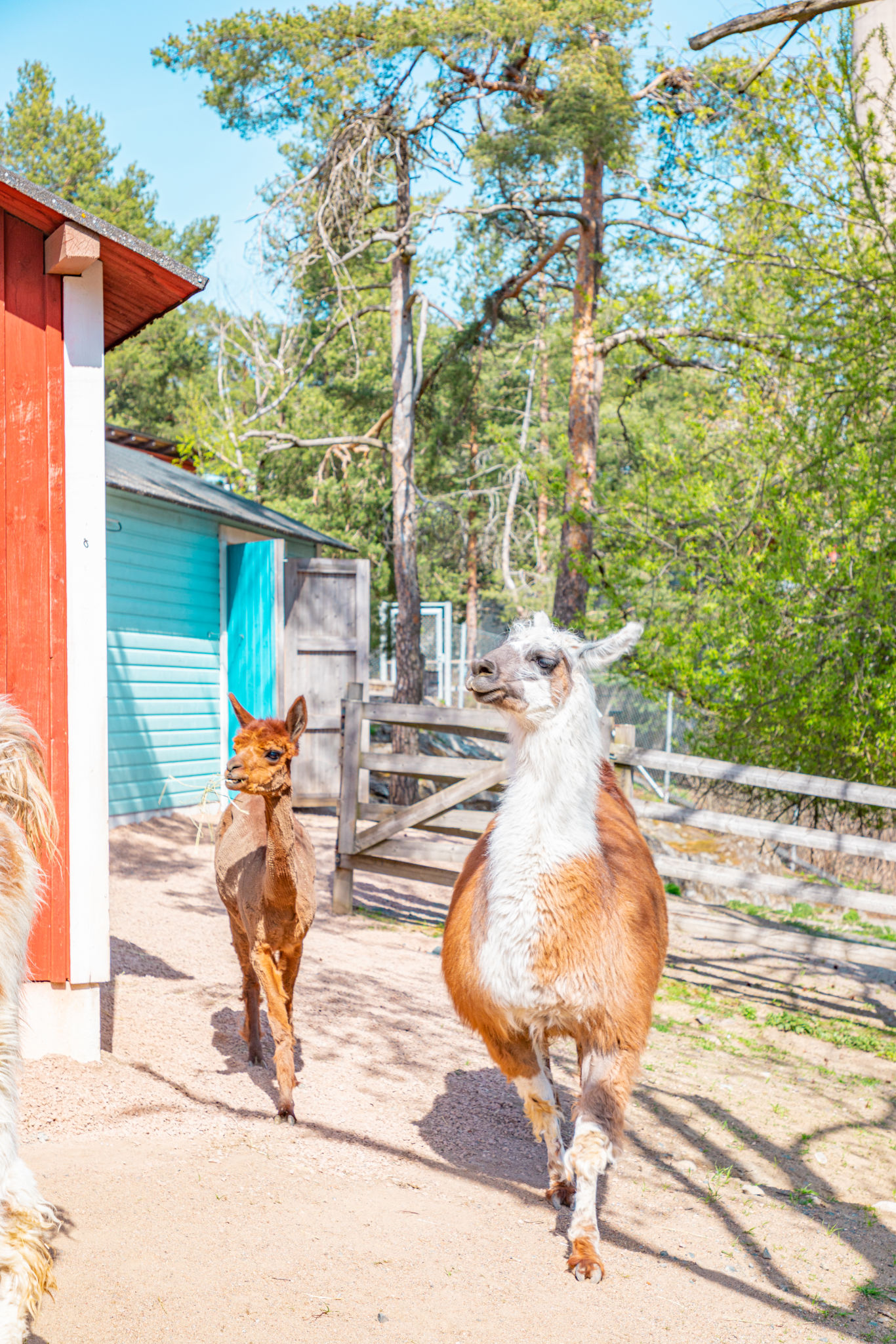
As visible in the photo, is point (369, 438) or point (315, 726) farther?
point (369, 438)

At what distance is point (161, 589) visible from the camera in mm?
10789

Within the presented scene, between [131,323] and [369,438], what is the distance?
8.57 metres

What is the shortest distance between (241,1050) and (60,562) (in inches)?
96.8

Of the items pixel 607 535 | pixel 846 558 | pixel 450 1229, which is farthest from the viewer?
pixel 607 535

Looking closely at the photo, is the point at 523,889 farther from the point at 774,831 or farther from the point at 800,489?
the point at 800,489

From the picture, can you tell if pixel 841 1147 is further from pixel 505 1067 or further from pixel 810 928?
pixel 810 928

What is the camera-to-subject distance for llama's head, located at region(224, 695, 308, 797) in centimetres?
370

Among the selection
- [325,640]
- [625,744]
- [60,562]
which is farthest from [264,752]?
[325,640]

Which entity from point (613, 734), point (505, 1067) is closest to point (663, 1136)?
point (505, 1067)

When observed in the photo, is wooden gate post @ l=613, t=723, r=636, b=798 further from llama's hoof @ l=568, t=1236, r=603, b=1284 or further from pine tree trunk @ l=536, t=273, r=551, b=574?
pine tree trunk @ l=536, t=273, r=551, b=574

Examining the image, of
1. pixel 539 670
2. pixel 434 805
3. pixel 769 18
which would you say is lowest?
pixel 434 805

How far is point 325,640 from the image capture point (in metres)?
12.4

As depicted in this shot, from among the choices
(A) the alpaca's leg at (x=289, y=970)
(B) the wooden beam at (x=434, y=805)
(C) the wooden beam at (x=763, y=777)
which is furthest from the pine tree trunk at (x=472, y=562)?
(A) the alpaca's leg at (x=289, y=970)

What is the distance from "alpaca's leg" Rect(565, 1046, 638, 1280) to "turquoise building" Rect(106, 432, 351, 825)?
7.40 meters
